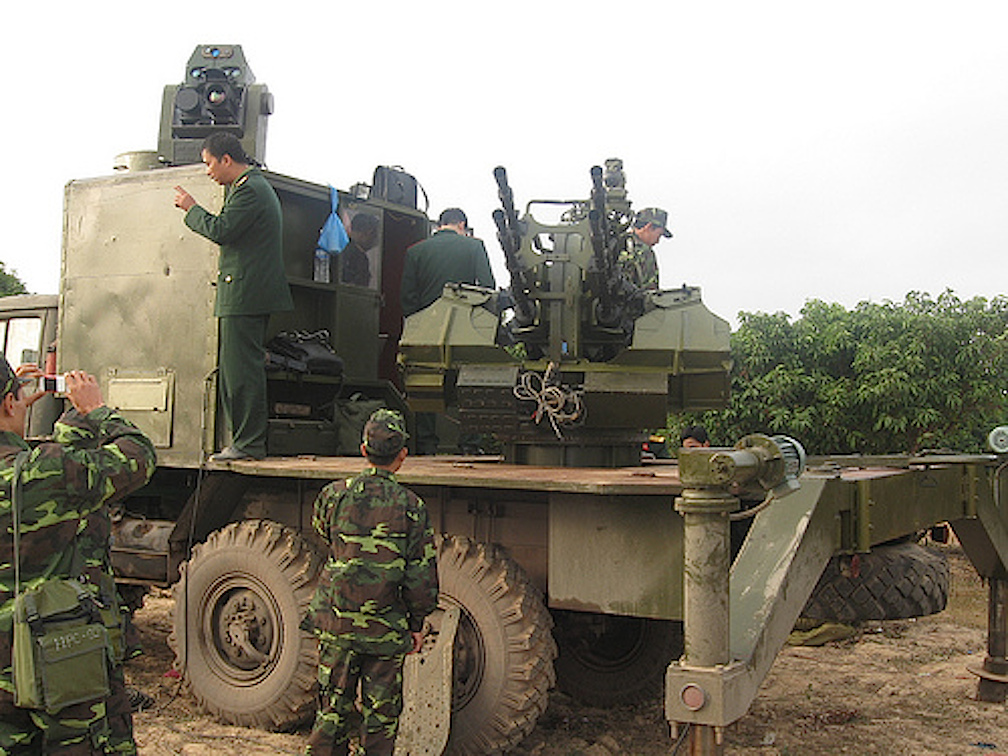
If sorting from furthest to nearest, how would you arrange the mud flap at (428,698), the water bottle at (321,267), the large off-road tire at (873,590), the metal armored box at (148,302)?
the water bottle at (321,267), the metal armored box at (148,302), the large off-road tire at (873,590), the mud flap at (428,698)

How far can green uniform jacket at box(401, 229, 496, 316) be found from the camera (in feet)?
25.5

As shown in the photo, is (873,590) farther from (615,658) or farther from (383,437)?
(383,437)

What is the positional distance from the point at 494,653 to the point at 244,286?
2.63 m

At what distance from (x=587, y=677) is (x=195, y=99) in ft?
15.7

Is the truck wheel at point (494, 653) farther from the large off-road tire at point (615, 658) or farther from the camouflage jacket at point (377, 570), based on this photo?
the large off-road tire at point (615, 658)

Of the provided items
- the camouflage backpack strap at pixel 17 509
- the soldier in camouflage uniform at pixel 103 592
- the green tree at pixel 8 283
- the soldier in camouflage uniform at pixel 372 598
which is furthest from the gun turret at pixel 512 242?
the green tree at pixel 8 283

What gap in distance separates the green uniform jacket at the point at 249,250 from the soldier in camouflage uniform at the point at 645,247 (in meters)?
2.04

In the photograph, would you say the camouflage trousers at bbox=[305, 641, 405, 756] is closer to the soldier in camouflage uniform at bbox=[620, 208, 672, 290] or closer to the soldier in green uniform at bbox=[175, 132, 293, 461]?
the soldier in green uniform at bbox=[175, 132, 293, 461]

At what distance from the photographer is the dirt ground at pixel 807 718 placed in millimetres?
5742

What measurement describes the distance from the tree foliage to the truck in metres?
5.20

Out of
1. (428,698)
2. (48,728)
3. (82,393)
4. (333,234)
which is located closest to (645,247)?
(333,234)

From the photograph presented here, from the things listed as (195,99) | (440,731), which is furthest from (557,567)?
(195,99)

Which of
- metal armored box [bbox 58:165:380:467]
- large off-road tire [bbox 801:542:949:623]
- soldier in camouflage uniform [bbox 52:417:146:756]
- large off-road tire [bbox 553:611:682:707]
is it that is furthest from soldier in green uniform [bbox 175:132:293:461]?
large off-road tire [bbox 801:542:949:623]

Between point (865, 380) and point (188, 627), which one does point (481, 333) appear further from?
point (865, 380)
